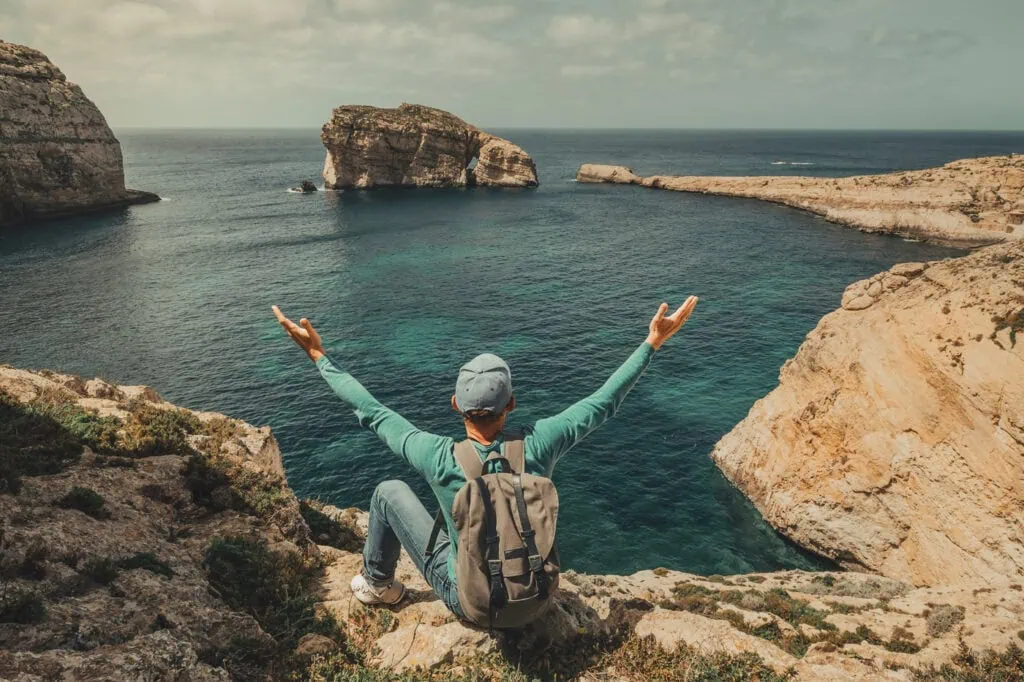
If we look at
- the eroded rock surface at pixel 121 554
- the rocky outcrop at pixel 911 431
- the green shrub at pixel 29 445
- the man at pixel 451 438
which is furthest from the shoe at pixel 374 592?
the rocky outcrop at pixel 911 431

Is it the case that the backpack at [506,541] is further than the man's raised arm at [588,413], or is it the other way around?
the man's raised arm at [588,413]

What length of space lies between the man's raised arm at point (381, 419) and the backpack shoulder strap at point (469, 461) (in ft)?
0.76

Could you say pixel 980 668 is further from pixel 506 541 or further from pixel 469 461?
pixel 469 461

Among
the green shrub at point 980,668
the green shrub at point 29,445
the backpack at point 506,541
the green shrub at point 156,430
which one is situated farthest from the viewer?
the green shrub at point 156,430

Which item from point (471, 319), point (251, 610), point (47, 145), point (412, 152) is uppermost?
point (412, 152)

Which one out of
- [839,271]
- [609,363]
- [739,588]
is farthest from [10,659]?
[839,271]

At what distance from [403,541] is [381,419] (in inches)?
71.5

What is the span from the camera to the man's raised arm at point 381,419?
503 centimetres

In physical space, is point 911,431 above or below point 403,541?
below

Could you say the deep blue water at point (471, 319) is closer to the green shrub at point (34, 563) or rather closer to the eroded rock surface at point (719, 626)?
the eroded rock surface at point (719, 626)

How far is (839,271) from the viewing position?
65.4 metres

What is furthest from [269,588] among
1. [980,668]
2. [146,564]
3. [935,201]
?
[935,201]

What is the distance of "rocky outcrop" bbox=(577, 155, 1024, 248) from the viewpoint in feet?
262

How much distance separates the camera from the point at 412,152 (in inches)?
5226
